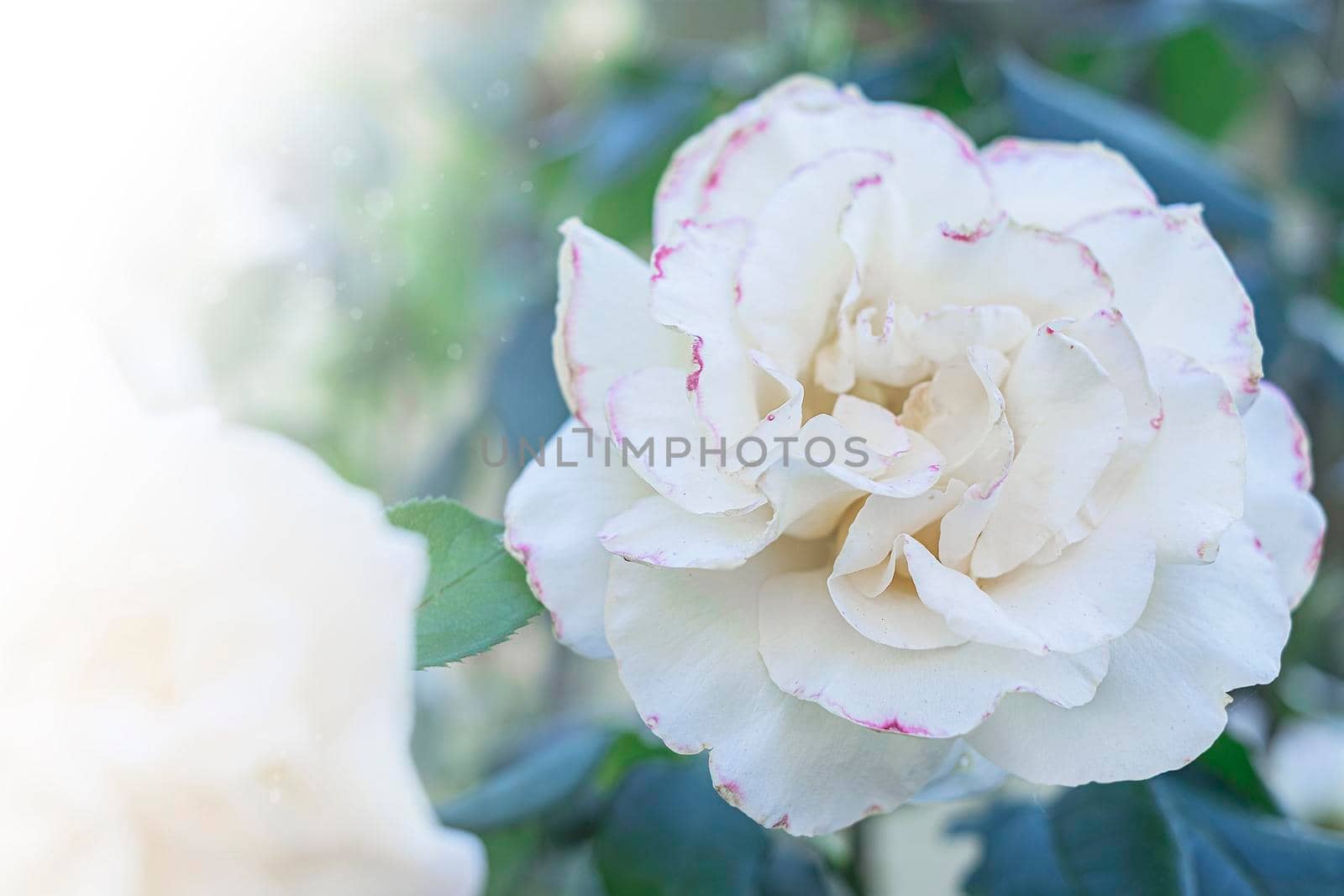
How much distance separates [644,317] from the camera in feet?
0.67

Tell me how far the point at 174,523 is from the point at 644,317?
9 cm

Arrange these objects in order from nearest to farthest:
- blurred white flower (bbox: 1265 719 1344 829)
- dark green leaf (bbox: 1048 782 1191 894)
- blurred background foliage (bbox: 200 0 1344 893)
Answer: dark green leaf (bbox: 1048 782 1191 894) < blurred background foliage (bbox: 200 0 1344 893) < blurred white flower (bbox: 1265 719 1344 829)

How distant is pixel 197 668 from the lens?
136 mm

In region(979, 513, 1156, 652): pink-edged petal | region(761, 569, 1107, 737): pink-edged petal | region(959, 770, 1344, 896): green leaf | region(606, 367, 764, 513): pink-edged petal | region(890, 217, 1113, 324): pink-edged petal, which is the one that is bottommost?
region(959, 770, 1344, 896): green leaf

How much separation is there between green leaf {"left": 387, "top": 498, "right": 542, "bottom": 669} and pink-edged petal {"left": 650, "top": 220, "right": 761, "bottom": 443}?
1.6 inches

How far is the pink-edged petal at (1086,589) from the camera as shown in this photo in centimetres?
18

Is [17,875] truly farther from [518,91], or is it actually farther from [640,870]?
[518,91]

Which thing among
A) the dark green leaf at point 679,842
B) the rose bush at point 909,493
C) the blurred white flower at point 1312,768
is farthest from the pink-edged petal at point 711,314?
the blurred white flower at point 1312,768

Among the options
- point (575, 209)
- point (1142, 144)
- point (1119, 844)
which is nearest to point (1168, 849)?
point (1119, 844)

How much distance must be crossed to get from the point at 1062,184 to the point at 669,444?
97 millimetres

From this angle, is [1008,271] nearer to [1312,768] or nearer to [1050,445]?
[1050,445]

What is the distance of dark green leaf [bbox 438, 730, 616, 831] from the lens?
0.28 m

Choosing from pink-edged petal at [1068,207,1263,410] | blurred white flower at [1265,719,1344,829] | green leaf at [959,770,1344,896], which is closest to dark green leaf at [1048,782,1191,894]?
green leaf at [959,770,1344,896]

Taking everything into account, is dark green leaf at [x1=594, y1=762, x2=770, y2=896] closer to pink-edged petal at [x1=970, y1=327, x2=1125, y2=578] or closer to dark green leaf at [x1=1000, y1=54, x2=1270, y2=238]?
pink-edged petal at [x1=970, y1=327, x2=1125, y2=578]
